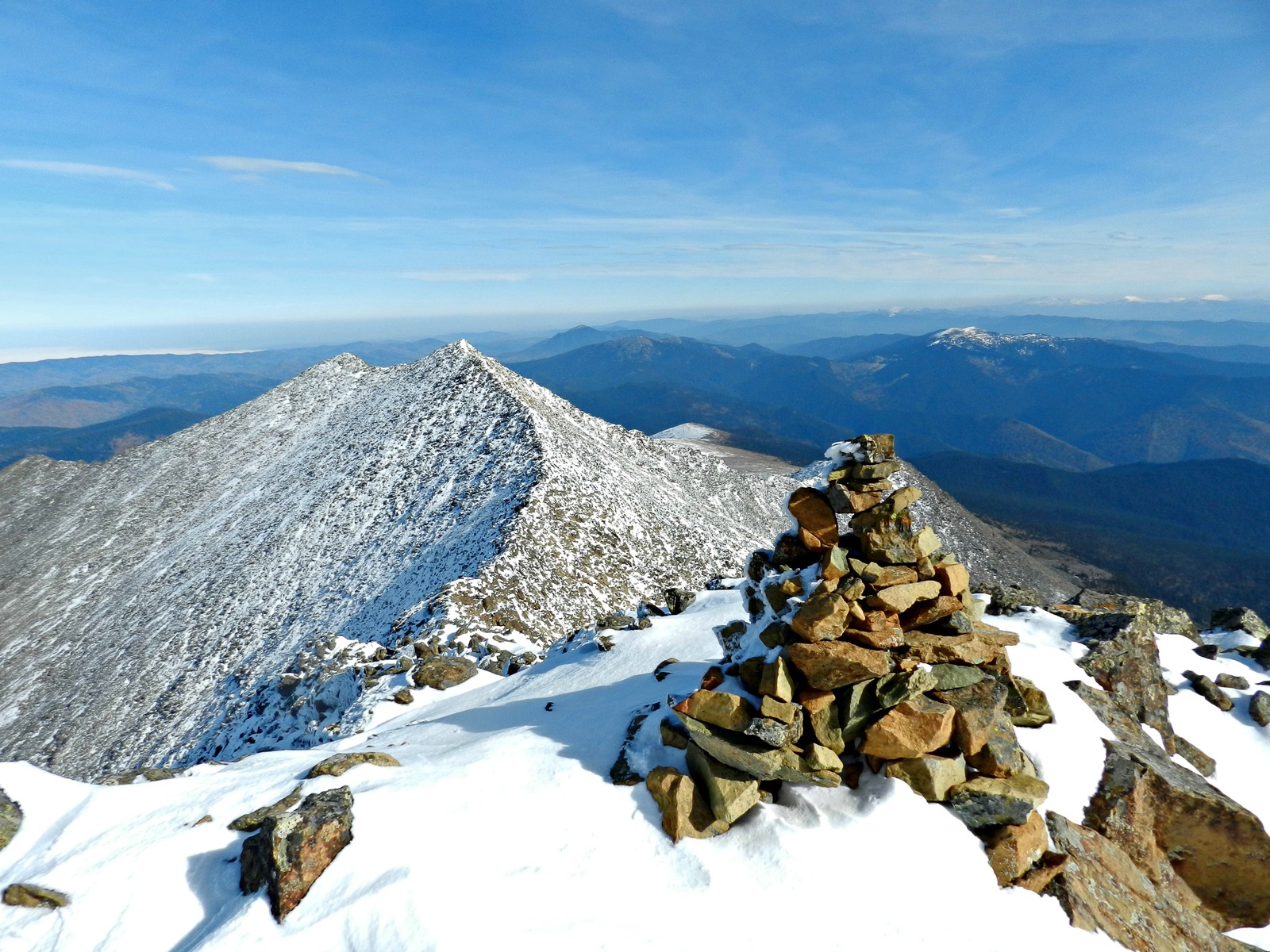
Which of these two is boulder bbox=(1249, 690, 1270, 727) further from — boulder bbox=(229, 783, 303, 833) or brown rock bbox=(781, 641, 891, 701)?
boulder bbox=(229, 783, 303, 833)

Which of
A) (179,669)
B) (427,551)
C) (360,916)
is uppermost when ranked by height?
→ (360,916)

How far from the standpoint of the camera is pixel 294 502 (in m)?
47.4

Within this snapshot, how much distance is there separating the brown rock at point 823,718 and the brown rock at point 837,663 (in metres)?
0.19

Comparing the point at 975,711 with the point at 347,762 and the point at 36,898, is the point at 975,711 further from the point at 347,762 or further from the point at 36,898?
the point at 36,898

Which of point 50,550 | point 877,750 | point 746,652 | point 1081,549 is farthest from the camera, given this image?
point 1081,549

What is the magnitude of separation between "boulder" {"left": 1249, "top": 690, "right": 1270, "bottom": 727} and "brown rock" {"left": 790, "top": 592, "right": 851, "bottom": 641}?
13.1 meters

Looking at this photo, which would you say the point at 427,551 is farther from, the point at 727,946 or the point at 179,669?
the point at 727,946

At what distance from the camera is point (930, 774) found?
9664mm

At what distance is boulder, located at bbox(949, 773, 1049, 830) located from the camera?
950cm

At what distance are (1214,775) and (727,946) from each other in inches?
523

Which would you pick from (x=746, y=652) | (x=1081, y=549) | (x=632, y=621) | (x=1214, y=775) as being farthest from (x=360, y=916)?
(x=1081, y=549)

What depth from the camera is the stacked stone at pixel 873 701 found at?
959 cm

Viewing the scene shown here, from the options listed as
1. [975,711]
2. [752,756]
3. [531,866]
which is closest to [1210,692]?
[975,711]

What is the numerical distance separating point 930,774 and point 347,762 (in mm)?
10822
